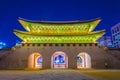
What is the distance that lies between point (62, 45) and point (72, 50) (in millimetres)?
2241

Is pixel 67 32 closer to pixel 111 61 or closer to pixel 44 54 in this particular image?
pixel 44 54

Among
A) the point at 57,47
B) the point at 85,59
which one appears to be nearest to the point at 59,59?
the point at 85,59

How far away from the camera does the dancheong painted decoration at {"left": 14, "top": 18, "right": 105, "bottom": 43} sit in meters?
26.2

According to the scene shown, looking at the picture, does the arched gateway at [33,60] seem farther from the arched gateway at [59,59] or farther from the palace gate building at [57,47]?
the arched gateway at [59,59]

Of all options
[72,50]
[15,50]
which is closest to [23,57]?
[15,50]

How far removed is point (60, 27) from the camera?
27438mm

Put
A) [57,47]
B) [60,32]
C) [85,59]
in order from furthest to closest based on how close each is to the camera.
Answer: [85,59], [60,32], [57,47]

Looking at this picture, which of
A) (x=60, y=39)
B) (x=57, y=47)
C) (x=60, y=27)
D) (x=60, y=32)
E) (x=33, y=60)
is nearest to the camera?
(x=57, y=47)

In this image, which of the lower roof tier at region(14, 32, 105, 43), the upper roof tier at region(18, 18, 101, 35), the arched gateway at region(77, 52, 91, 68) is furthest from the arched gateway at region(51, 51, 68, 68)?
the upper roof tier at region(18, 18, 101, 35)

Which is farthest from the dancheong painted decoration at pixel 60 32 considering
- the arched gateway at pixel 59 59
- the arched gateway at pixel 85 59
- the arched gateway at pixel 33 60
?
the arched gateway at pixel 59 59

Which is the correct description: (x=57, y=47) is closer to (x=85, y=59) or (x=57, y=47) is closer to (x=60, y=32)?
(x=60, y=32)

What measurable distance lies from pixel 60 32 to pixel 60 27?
3.61 ft

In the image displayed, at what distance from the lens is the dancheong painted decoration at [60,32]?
26.2m

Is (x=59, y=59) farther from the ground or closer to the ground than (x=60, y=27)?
closer to the ground
